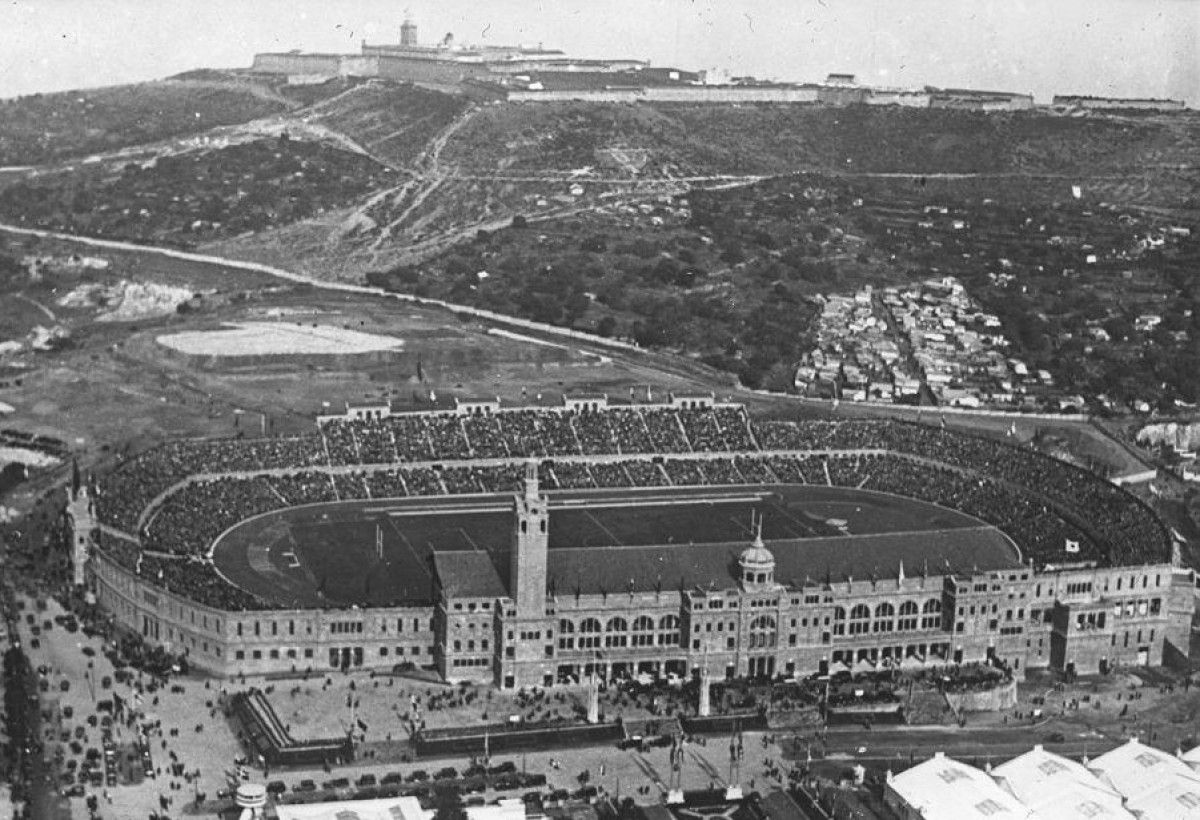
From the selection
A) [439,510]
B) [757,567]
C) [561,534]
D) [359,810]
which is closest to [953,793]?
[757,567]

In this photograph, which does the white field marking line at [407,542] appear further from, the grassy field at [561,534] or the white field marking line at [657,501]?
the white field marking line at [657,501]

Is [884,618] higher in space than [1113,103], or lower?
lower

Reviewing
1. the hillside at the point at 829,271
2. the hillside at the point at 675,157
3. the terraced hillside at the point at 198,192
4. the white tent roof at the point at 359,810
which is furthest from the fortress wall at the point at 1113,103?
the white tent roof at the point at 359,810

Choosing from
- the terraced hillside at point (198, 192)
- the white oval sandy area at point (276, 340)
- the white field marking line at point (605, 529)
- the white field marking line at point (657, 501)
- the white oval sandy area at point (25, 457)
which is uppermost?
the terraced hillside at point (198, 192)

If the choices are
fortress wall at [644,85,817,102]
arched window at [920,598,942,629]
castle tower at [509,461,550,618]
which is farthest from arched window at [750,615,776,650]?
fortress wall at [644,85,817,102]

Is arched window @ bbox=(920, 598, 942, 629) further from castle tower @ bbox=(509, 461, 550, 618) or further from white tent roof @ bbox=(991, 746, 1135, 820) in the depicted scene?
castle tower @ bbox=(509, 461, 550, 618)

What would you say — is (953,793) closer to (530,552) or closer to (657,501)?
(530,552)
